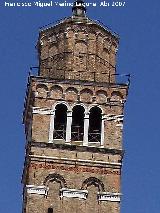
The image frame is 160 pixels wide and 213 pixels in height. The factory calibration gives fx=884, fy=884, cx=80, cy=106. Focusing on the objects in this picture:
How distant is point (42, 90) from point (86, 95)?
211 centimetres

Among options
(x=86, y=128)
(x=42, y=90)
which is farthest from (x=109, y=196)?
(x=42, y=90)

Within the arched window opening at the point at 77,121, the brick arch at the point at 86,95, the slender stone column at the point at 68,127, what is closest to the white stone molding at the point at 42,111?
the slender stone column at the point at 68,127

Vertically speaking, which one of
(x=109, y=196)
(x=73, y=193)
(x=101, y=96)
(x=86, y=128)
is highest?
(x=101, y=96)

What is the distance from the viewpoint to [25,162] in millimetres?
42469

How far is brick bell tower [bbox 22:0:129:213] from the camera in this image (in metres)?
39.7

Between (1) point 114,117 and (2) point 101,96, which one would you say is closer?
(1) point 114,117

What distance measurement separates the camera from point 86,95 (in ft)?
139

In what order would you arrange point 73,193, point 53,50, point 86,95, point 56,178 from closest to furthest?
point 73,193, point 56,178, point 86,95, point 53,50

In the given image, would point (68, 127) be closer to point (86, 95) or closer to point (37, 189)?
point (86, 95)

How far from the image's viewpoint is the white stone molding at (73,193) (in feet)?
130

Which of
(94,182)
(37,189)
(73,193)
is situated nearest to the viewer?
(37,189)

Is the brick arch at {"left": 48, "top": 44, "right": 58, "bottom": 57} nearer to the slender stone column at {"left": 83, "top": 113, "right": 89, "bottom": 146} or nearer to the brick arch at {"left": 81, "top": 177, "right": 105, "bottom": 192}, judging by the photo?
the slender stone column at {"left": 83, "top": 113, "right": 89, "bottom": 146}

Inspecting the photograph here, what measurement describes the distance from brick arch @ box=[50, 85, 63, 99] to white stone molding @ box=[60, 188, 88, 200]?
4.83m

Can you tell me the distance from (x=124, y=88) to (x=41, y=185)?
6514mm
